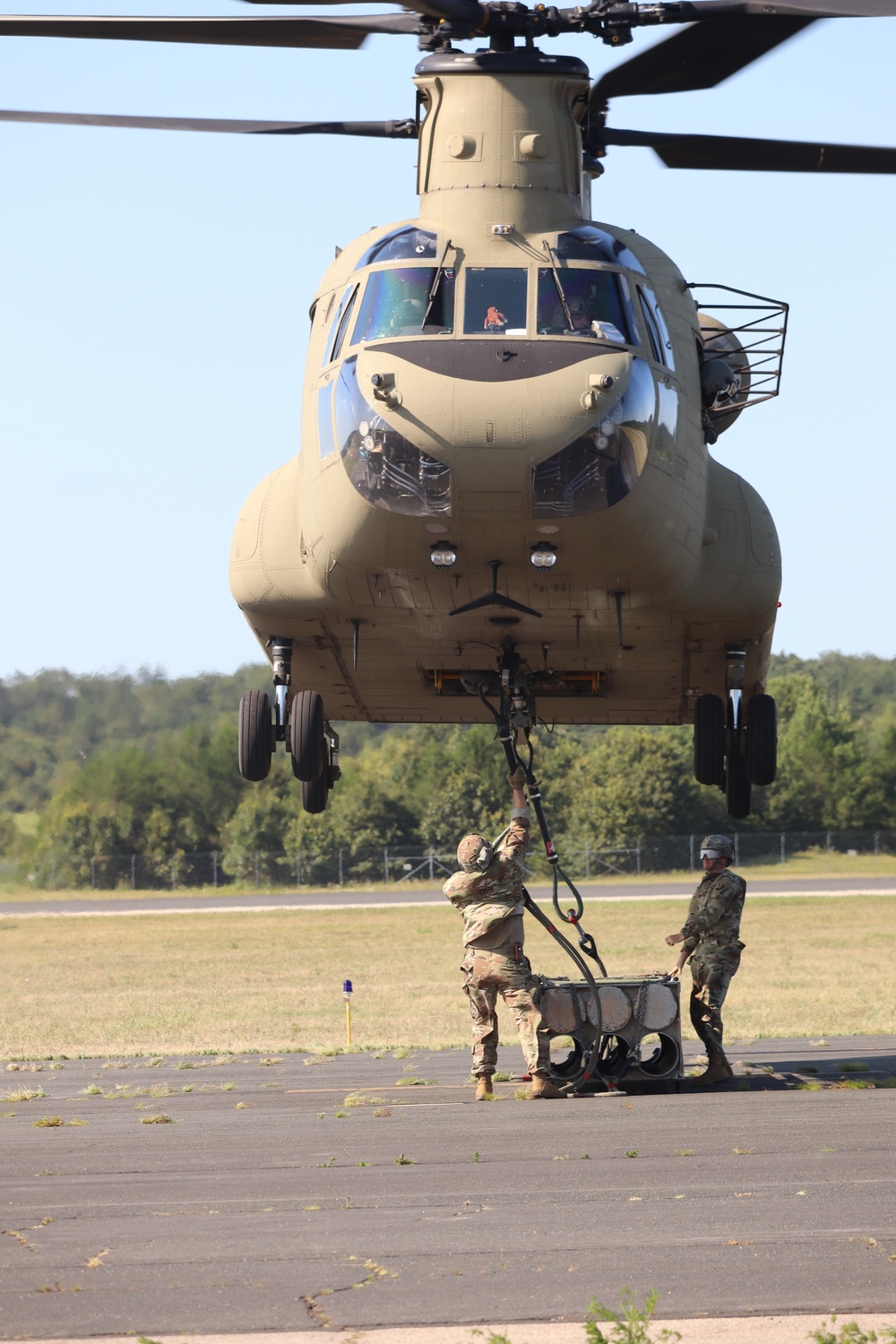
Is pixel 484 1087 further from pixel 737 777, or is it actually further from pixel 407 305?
pixel 407 305

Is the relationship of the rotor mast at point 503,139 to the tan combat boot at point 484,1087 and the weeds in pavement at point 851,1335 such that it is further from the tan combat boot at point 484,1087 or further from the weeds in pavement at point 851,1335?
the weeds in pavement at point 851,1335

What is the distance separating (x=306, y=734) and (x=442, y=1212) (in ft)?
24.1

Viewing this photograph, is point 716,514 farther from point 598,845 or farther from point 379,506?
point 598,845

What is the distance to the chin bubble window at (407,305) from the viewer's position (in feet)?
38.9

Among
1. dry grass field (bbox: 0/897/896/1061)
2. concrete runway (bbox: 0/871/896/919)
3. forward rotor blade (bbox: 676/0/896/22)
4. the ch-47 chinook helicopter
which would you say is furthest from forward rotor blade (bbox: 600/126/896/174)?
concrete runway (bbox: 0/871/896/919)

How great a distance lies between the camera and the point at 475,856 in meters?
12.4

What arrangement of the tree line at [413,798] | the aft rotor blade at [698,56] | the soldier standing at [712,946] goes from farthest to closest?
the tree line at [413,798] → the soldier standing at [712,946] → the aft rotor blade at [698,56]

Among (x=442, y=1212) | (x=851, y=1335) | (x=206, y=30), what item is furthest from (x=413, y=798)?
(x=851, y=1335)

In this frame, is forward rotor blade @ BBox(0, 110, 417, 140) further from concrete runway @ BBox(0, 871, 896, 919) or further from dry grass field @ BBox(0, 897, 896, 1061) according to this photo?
concrete runway @ BBox(0, 871, 896, 919)

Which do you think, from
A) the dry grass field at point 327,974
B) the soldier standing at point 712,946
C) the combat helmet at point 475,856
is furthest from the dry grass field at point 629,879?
the combat helmet at point 475,856

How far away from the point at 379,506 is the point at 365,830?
57.9 metres

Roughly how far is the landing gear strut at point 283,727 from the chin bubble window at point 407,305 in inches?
140

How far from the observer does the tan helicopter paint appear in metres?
11.3

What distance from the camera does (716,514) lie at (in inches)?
556
